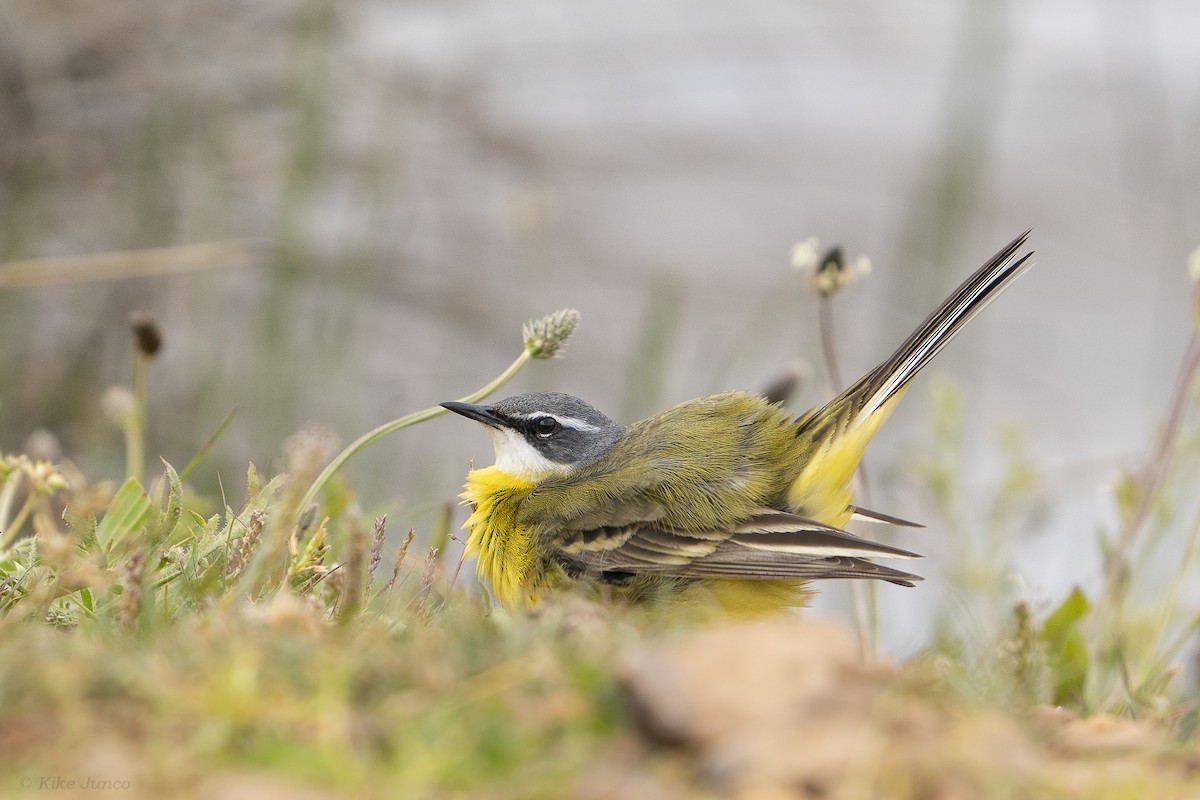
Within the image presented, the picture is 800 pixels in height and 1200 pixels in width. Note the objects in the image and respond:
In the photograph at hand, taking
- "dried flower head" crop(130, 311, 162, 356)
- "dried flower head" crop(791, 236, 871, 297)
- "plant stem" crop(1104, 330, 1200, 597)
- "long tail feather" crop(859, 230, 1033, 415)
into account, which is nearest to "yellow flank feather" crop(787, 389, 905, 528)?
"long tail feather" crop(859, 230, 1033, 415)

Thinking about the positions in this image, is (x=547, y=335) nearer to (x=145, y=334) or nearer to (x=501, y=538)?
(x=501, y=538)

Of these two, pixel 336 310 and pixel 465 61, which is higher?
pixel 465 61

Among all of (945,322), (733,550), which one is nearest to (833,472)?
(733,550)

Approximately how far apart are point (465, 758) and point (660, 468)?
294cm

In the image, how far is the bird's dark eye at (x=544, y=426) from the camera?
17.5 feet

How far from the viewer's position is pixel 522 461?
5.25m

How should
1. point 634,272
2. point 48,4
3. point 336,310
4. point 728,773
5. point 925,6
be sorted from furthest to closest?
1. point 925,6
2. point 634,272
3. point 336,310
4. point 48,4
5. point 728,773

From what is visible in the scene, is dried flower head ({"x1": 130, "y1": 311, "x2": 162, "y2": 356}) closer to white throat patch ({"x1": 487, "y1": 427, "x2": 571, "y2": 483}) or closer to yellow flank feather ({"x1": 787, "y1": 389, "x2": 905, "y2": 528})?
white throat patch ({"x1": 487, "y1": 427, "x2": 571, "y2": 483})

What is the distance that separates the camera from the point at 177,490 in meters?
3.43

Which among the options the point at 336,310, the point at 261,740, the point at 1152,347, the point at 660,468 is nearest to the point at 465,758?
the point at 261,740

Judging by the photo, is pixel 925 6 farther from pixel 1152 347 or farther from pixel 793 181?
pixel 1152 347

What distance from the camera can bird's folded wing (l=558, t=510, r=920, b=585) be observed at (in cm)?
400

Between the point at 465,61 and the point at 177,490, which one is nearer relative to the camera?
the point at 177,490

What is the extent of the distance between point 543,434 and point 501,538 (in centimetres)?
74
